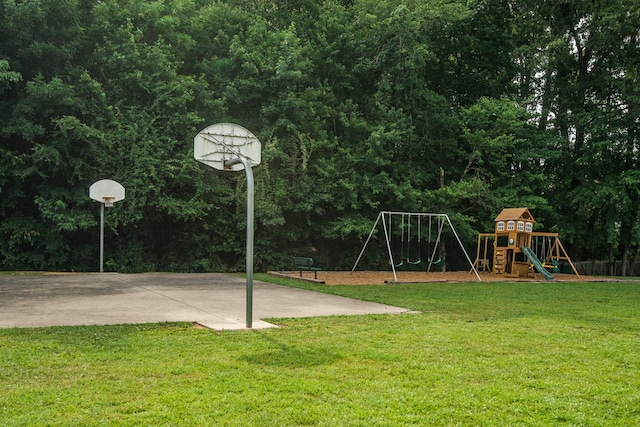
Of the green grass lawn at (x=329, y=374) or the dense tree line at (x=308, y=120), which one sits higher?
the dense tree line at (x=308, y=120)

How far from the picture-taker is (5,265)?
53.3ft

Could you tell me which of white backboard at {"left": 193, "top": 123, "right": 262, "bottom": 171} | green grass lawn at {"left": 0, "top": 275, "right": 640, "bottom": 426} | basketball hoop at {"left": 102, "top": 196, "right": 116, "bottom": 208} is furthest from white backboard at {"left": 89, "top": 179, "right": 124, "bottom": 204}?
green grass lawn at {"left": 0, "top": 275, "right": 640, "bottom": 426}

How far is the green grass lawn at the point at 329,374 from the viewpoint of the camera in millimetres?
3447

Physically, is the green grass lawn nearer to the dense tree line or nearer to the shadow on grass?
the shadow on grass

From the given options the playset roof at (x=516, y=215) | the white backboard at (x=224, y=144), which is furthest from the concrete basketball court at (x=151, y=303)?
the playset roof at (x=516, y=215)

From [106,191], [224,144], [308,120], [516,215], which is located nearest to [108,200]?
[106,191]

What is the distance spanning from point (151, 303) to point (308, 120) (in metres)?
12.1

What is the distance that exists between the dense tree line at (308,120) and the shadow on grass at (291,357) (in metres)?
12.3

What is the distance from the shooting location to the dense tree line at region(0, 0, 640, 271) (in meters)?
16.4

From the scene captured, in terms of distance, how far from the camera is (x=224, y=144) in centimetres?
805

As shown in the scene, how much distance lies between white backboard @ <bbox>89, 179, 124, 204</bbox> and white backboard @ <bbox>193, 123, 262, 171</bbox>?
8.58 m

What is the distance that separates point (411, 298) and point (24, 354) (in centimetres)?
699

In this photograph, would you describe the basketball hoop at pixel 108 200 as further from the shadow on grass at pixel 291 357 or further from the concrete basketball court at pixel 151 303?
the shadow on grass at pixel 291 357

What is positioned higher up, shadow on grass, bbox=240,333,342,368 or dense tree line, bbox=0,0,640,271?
dense tree line, bbox=0,0,640,271
